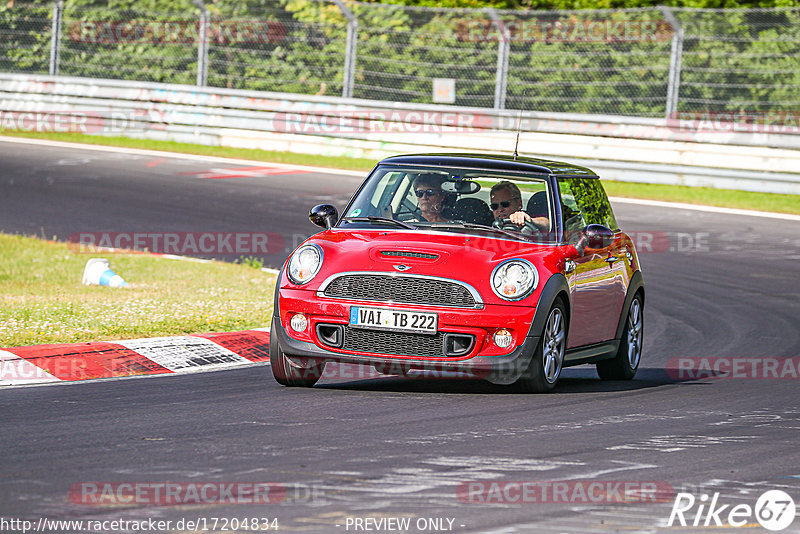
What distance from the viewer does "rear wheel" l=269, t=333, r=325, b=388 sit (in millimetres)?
8547

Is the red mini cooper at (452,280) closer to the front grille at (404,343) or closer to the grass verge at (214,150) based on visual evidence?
the front grille at (404,343)

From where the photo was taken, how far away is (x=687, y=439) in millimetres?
7160

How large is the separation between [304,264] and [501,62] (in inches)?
618

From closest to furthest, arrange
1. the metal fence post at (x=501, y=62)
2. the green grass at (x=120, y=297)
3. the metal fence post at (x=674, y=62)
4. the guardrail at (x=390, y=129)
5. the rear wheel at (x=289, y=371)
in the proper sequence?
the rear wheel at (x=289, y=371) < the green grass at (x=120, y=297) < the guardrail at (x=390, y=129) < the metal fence post at (x=674, y=62) < the metal fence post at (x=501, y=62)

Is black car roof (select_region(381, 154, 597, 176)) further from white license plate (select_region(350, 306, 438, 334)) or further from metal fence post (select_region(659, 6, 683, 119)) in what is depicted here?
metal fence post (select_region(659, 6, 683, 119))

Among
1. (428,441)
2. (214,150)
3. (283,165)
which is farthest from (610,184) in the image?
(428,441)

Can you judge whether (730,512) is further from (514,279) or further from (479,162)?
(479,162)

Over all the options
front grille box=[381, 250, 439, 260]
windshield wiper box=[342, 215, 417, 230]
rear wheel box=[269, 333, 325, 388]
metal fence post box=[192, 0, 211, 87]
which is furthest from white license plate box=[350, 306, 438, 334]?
metal fence post box=[192, 0, 211, 87]

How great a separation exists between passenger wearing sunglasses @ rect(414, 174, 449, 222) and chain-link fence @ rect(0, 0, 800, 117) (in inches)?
500

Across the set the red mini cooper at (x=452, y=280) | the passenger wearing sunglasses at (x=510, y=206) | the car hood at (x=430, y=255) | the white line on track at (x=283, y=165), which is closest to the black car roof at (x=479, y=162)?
the red mini cooper at (x=452, y=280)

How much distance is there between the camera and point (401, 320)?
813cm

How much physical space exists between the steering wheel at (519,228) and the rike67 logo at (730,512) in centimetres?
352

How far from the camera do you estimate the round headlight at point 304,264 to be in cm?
842

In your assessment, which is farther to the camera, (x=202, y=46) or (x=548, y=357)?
(x=202, y=46)
